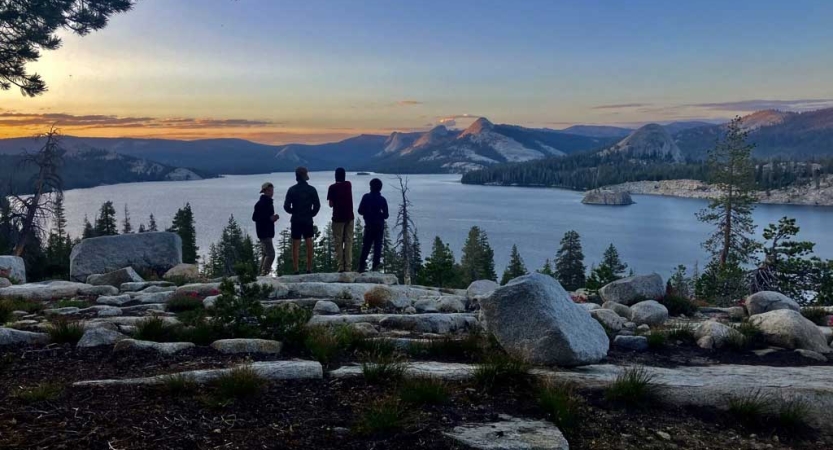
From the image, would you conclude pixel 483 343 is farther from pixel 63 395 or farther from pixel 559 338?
pixel 63 395

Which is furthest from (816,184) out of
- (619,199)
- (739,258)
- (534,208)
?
(739,258)

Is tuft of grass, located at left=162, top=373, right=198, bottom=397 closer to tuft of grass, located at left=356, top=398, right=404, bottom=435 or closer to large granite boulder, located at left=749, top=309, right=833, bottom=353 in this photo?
tuft of grass, located at left=356, top=398, right=404, bottom=435

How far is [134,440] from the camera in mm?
4777

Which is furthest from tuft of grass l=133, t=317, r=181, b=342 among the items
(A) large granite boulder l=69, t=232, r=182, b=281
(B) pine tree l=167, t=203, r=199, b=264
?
(B) pine tree l=167, t=203, r=199, b=264

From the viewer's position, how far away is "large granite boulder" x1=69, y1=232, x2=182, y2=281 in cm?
1962

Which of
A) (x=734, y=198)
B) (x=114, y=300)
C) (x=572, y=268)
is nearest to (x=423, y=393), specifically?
(x=114, y=300)

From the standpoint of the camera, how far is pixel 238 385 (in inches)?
225

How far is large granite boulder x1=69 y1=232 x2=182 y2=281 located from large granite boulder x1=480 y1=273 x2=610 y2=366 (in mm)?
16581

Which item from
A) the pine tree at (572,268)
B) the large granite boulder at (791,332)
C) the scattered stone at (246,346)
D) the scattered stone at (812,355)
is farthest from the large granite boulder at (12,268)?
the pine tree at (572,268)

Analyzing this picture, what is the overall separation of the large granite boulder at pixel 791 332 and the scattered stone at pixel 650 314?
224 cm

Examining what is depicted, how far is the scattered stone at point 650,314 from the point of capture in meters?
11.6

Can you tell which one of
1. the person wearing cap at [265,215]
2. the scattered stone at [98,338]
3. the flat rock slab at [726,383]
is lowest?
the flat rock slab at [726,383]

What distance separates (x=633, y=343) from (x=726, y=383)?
2311 millimetres

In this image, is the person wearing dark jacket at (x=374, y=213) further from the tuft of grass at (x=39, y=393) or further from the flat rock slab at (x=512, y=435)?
the flat rock slab at (x=512, y=435)
